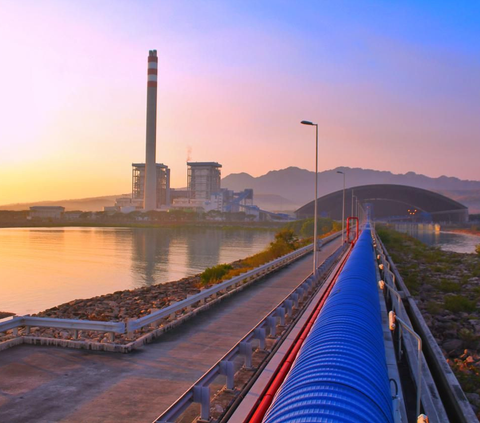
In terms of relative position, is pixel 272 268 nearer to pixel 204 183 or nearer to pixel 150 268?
pixel 150 268

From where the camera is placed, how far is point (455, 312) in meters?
20.9

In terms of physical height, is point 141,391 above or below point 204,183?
below

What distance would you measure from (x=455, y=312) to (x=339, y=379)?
1918 centimetres

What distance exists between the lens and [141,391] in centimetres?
785

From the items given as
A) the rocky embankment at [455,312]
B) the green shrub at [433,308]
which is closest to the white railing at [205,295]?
the rocky embankment at [455,312]

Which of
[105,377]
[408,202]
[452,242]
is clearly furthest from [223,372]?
[408,202]

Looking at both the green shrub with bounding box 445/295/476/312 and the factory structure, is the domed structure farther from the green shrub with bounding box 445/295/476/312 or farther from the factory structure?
the green shrub with bounding box 445/295/476/312

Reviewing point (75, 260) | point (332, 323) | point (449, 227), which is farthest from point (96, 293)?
point (449, 227)

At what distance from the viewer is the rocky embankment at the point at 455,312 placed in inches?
478

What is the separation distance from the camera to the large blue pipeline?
367 centimetres

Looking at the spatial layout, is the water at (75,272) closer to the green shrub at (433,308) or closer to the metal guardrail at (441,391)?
the green shrub at (433,308)

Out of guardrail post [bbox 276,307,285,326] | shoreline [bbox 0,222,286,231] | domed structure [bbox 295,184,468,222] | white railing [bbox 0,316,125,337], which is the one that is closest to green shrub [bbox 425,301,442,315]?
guardrail post [bbox 276,307,285,326]

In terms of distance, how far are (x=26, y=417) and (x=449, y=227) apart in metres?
146

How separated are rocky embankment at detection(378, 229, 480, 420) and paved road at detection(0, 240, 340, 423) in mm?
5815
